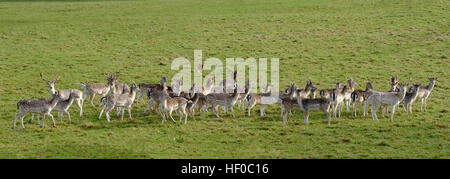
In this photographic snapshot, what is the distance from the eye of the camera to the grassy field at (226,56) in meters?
16.2

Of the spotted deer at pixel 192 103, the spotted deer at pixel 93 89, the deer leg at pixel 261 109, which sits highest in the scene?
the spotted deer at pixel 93 89

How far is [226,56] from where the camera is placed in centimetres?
3172

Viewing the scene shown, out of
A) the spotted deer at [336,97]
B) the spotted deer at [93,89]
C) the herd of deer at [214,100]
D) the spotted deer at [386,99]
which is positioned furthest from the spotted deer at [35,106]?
the spotted deer at [386,99]

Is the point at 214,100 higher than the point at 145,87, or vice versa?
the point at 145,87

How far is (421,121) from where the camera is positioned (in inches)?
744

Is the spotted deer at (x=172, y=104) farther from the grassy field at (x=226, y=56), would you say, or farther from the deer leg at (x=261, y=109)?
the deer leg at (x=261, y=109)

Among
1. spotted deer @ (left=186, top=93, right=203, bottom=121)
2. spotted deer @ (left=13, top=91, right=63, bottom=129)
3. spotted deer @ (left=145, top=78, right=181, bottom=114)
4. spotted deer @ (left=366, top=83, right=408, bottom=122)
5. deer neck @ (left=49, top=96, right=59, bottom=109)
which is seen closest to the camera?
spotted deer @ (left=13, top=91, right=63, bottom=129)

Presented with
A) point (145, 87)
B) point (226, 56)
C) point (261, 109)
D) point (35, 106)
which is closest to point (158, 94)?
point (145, 87)

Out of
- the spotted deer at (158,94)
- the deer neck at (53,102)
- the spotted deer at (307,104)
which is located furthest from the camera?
the spotted deer at (158,94)

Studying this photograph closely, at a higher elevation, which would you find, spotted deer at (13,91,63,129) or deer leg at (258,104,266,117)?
spotted deer at (13,91,63,129)

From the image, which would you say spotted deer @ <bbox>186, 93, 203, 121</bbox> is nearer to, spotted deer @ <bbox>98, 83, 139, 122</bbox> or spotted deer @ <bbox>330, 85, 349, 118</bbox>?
spotted deer @ <bbox>98, 83, 139, 122</bbox>

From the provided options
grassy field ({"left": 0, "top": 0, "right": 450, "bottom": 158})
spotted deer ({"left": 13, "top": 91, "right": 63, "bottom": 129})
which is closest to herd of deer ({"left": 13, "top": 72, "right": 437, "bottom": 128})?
spotted deer ({"left": 13, "top": 91, "right": 63, "bottom": 129})

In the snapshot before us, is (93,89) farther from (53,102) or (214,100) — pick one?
(214,100)

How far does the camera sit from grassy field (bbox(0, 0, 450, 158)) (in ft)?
53.1
